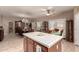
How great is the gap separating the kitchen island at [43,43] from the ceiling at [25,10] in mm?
310

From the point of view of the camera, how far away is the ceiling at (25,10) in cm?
104

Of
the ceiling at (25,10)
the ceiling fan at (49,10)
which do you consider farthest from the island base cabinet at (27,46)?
the ceiling fan at (49,10)

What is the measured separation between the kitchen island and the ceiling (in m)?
0.31

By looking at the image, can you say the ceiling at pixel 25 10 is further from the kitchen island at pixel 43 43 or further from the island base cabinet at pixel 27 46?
the island base cabinet at pixel 27 46

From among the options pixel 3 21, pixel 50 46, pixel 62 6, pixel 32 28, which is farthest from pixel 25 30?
pixel 62 6

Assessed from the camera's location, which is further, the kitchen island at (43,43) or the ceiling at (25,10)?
the kitchen island at (43,43)

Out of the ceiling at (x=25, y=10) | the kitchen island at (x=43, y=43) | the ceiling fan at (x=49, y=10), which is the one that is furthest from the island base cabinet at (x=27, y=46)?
the ceiling fan at (x=49, y=10)

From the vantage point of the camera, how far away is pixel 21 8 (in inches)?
42.3

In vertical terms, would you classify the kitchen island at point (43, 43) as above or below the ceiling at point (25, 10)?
below

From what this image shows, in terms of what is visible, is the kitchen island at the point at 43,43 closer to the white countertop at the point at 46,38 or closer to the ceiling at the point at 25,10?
the white countertop at the point at 46,38

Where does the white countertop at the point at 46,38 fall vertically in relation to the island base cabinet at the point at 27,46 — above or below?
above

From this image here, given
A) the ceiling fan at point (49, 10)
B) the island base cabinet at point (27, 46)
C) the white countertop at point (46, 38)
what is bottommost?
the island base cabinet at point (27, 46)
